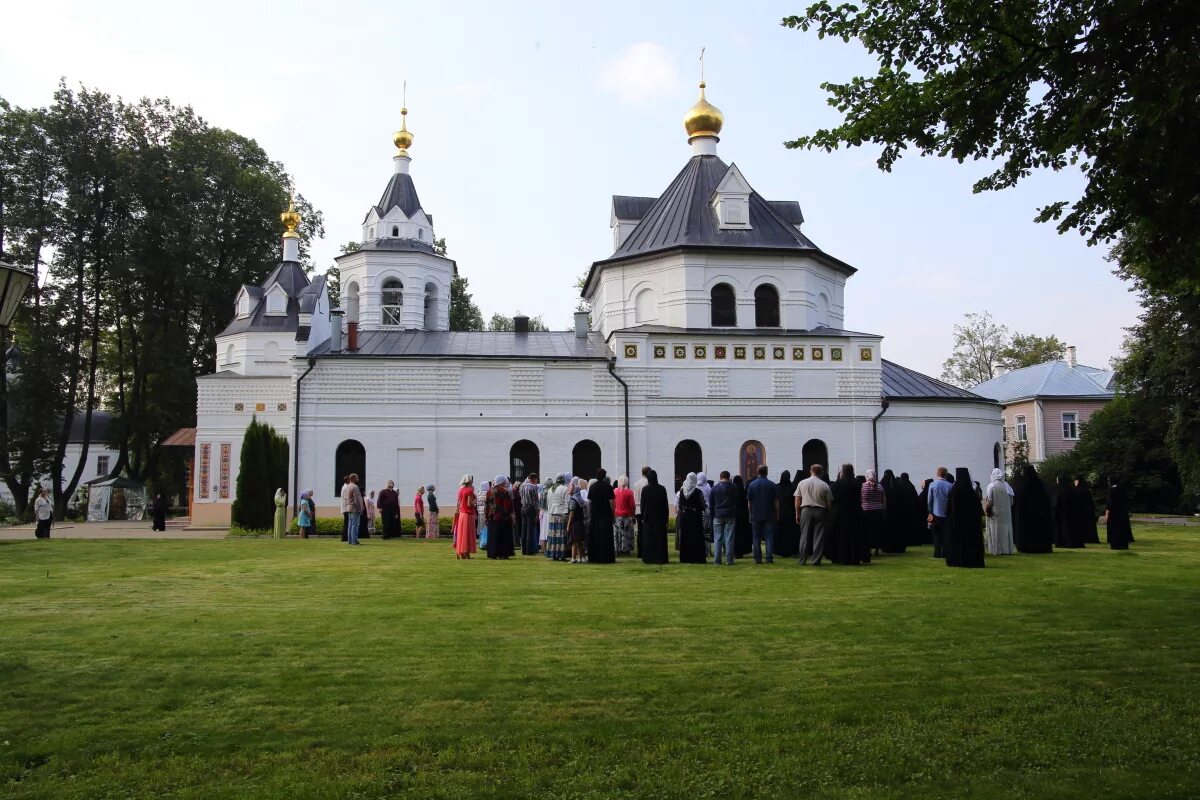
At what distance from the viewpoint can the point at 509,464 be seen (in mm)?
29469

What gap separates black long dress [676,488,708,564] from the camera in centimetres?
1619

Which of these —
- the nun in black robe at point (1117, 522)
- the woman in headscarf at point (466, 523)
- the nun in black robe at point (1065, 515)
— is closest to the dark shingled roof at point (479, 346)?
the woman in headscarf at point (466, 523)

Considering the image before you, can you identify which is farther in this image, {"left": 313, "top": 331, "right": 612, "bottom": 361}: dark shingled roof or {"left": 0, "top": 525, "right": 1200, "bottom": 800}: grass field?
{"left": 313, "top": 331, "right": 612, "bottom": 361}: dark shingled roof

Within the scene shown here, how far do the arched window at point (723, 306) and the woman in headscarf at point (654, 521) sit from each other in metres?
16.0

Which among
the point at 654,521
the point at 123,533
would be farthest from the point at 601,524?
the point at 123,533

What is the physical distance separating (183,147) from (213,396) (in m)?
13.7

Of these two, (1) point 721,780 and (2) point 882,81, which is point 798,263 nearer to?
(2) point 882,81

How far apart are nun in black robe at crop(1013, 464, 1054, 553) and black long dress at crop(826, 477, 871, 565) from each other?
461cm

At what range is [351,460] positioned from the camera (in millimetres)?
29125

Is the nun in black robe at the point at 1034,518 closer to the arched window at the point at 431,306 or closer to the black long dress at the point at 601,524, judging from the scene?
the black long dress at the point at 601,524

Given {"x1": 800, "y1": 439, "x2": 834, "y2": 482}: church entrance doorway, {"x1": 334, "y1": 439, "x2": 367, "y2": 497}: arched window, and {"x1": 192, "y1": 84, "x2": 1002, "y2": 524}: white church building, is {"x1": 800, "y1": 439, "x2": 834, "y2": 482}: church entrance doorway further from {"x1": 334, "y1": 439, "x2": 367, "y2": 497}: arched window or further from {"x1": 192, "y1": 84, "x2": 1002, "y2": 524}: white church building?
{"x1": 334, "y1": 439, "x2": 367, "y2": 497}: arched window

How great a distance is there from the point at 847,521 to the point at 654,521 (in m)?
3.33

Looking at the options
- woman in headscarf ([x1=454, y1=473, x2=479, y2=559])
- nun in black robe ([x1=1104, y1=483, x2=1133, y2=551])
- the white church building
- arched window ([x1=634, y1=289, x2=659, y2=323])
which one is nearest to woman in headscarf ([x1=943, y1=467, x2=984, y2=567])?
nun in black robe ([x1=1104, y1=483, x2=1133, y2=551])

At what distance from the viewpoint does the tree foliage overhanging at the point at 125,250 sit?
36469mm
